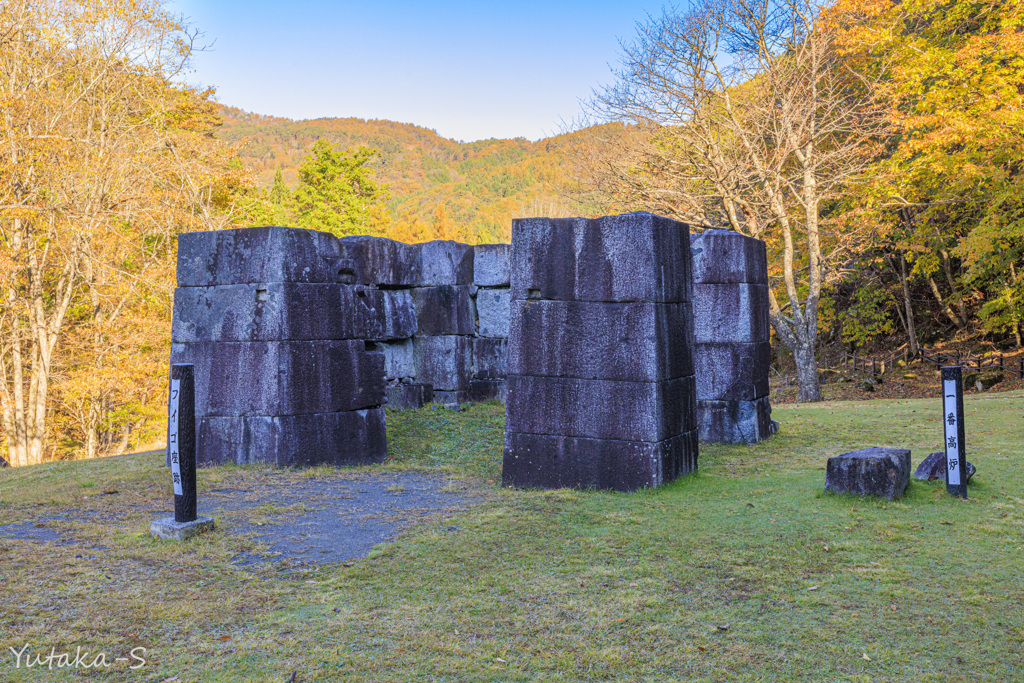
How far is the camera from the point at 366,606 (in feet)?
12.6

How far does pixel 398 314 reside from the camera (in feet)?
41.1

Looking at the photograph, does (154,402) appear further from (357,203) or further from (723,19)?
(357,203)

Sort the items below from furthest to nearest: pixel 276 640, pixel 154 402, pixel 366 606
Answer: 1. pixel 154 402
2. pixel 366 606
3. pixel 276 640

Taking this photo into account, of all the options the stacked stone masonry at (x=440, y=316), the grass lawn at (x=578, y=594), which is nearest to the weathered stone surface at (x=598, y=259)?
the grass lawn at (x=578, y=594)

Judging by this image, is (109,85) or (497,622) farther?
(109,85)

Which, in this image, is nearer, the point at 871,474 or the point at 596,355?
the point at 871,474

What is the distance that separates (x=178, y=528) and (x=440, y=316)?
26.7 ft

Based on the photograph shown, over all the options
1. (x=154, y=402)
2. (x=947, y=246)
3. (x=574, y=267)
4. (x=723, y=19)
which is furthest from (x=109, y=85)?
(x=947, y=246)

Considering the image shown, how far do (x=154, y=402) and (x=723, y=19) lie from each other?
60.3ft

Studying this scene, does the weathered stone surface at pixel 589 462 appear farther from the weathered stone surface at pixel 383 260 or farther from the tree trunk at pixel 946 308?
the tree trunk at pixel 946 308

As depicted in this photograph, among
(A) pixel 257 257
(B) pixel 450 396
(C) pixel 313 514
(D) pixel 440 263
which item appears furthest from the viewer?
(D) pixel 440 263

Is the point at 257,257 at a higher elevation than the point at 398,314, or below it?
higher

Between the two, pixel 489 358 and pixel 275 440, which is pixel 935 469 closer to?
pixel 275 440

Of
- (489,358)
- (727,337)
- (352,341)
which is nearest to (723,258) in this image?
(727,337)
